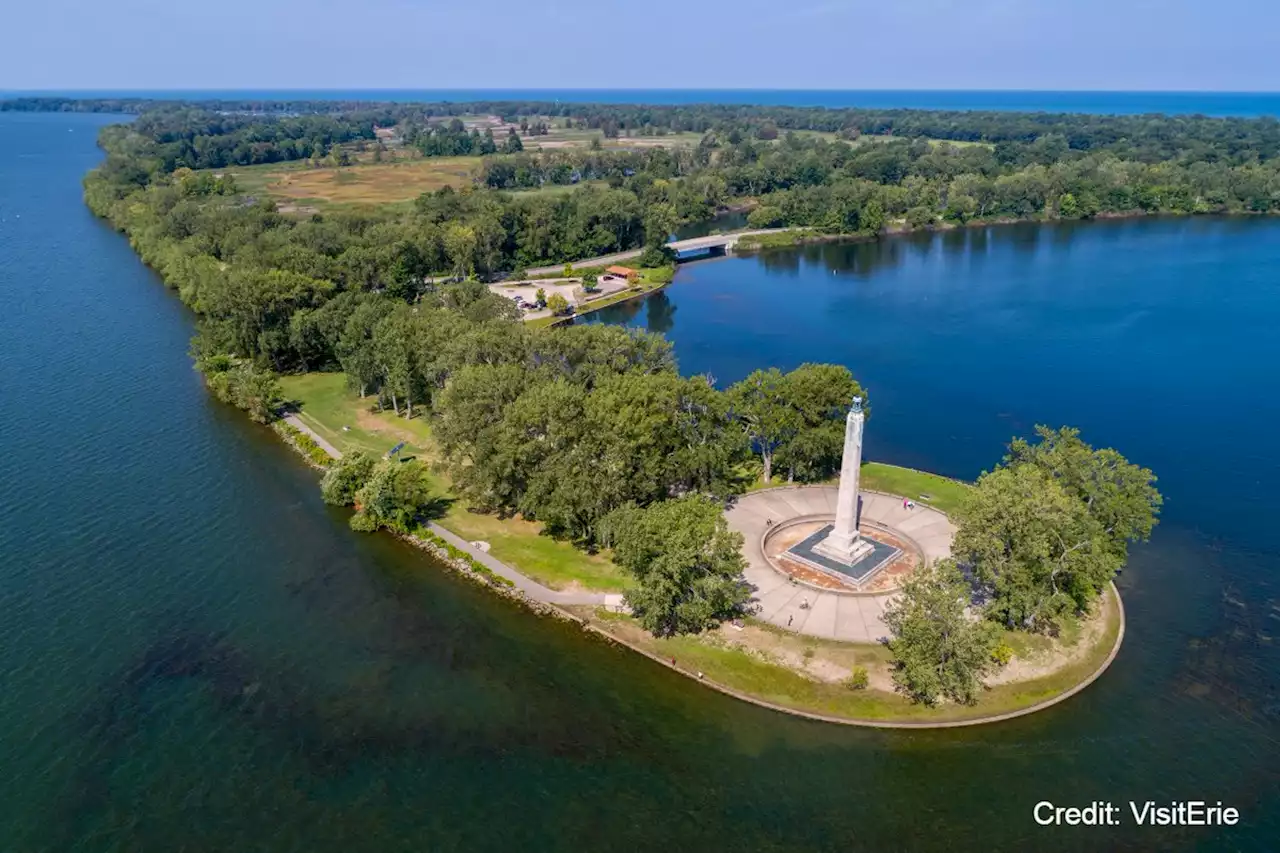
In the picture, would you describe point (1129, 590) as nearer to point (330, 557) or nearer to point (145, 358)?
point (330, 557)

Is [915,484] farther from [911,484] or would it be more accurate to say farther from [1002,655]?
[1002,655]

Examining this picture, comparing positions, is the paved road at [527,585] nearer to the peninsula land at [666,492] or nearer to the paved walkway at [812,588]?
the peninsula land at [666,492]

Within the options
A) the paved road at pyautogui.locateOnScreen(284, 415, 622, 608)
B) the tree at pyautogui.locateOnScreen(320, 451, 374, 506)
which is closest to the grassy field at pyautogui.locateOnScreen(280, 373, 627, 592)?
the paved road at pyautogui.locateOnScreen(284, 415, 622, 608)

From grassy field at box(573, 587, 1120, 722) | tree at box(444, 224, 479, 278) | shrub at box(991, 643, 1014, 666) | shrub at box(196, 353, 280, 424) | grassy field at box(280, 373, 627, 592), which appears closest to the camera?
grassy field at box(573, 587, 1120, 722)

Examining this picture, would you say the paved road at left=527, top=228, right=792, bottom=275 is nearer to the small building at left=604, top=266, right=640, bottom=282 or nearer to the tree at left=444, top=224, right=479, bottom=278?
the small building at left=604, top=266, right=640, bottom=282

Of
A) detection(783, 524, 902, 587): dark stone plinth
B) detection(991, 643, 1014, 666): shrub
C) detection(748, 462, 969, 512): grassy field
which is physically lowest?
detection(991, 643, 1014, 666): shrub
